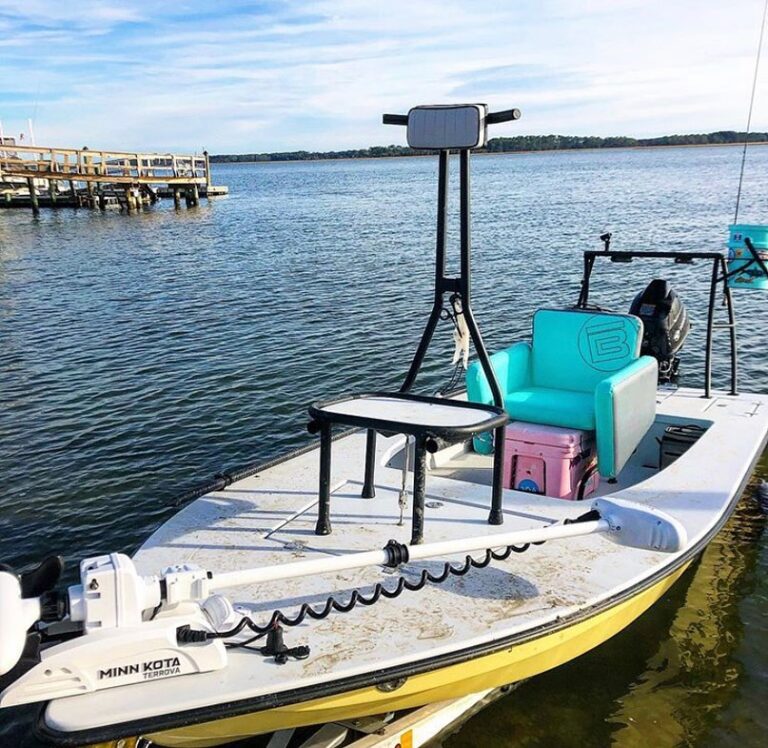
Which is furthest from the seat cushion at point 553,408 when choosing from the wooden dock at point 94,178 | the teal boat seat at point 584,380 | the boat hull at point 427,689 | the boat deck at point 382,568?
the wooden dock at point 94,178

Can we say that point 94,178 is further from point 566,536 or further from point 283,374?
point 566,536

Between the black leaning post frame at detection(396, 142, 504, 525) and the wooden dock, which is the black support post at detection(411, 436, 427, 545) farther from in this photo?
the wooden dock

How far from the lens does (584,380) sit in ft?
21.2

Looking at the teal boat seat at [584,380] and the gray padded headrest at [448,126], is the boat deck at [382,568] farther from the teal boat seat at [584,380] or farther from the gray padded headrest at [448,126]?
the gray padded headrest at [448,126]

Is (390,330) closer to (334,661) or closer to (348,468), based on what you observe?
(348,468)

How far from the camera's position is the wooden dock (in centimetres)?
3578

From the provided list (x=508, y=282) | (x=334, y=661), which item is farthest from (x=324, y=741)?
(x=508, y=282)

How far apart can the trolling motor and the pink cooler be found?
8.21ft

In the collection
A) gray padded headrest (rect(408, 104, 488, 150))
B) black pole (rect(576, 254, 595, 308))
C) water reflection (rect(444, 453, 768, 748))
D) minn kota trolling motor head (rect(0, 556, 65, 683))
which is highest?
gray padded headrest (rect(408, 104, 488, 150))

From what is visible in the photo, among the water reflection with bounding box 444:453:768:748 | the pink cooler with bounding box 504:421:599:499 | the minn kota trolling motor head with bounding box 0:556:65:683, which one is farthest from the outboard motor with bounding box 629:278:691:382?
the minn kota trolling motor head with bounding box 0:556:65:683

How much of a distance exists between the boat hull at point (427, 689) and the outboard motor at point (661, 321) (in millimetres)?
3832

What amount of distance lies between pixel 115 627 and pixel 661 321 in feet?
19.4

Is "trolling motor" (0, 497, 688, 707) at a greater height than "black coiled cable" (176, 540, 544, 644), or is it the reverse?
"trolling motor" (0, 497, 688, 707)

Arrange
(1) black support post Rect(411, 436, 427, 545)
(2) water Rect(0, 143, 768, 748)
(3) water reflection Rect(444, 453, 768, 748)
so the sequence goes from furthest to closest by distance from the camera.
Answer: (2) water Rect(0, 143, 768, 748)
(3) water reflection Rect(444, 453, 768, 748)
(1) black support post Rect(411, 436, 427, 545)
